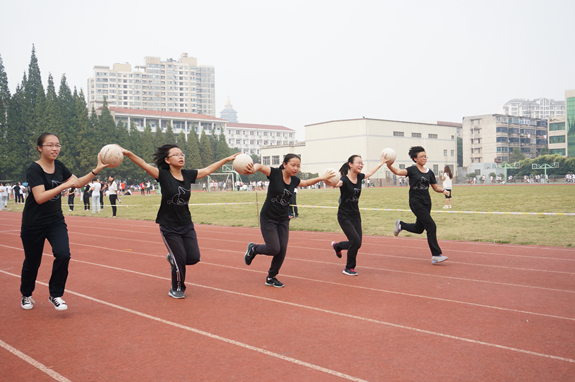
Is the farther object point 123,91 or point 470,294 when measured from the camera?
point 123,91

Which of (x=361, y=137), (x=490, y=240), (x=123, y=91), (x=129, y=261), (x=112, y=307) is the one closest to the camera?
(x=112, y=307)

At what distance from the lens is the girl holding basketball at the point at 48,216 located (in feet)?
17.1

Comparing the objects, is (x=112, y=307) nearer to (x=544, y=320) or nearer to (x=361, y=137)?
(x=544, y=320)

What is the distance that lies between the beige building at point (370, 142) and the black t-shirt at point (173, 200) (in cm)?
7445

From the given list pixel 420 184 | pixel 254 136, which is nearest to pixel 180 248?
pixel 420 184

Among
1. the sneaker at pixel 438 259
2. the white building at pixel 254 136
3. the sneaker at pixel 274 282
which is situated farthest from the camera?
the white building at pixel 254 136

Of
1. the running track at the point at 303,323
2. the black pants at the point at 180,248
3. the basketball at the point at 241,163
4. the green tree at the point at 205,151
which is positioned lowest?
the running track at the point at 303,323

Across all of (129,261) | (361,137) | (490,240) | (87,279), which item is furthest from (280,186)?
(361,137)

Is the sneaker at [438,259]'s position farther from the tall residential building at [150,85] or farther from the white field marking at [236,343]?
the tall residential building at [150,85]

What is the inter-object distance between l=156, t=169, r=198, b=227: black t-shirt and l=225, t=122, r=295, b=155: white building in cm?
16712

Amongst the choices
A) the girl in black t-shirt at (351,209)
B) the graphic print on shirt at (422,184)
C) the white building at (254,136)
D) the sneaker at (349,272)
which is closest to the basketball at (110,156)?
the girl in black t-shirt at (351,209)

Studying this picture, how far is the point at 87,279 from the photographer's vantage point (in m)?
7.66

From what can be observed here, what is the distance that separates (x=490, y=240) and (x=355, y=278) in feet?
18.4

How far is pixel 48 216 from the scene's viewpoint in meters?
5.39
